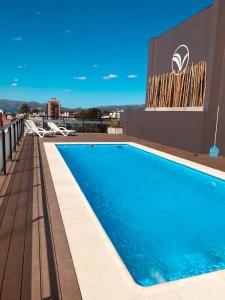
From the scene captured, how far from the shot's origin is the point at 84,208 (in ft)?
11.7

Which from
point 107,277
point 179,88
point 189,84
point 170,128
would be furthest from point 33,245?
point 179,88

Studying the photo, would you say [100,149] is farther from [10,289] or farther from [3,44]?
[3,44]

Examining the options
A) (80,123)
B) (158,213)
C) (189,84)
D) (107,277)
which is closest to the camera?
(107,277)

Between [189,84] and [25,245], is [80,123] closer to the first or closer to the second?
Result: [189,84]

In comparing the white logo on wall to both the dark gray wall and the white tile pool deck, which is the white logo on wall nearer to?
the dark gray wall

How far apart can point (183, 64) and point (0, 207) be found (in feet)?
32.1

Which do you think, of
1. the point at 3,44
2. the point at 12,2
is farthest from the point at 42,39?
the point at 12,2

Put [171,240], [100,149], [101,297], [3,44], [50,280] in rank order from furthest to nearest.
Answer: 1. [3,44]
2. [100,149]
3. [171,240]
4. [50,280]
5. [101,297]

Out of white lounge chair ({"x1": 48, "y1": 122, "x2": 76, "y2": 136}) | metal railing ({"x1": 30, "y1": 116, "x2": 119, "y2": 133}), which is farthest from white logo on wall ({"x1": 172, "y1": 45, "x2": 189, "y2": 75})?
white lounge chair ({"x1": 48, "y1": 122, "x2": 76, "y2": 136})

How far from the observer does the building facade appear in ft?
27.5

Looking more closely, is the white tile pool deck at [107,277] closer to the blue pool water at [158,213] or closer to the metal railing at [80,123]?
the blue pool water at [158,213]

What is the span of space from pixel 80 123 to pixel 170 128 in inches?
298

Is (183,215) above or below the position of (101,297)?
below

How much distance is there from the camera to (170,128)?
10383mm
